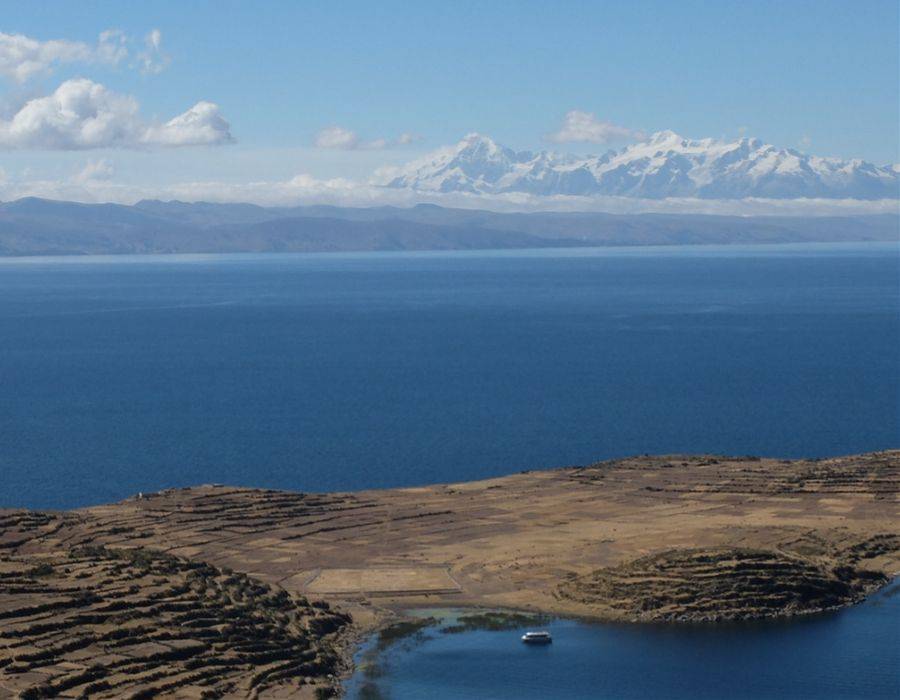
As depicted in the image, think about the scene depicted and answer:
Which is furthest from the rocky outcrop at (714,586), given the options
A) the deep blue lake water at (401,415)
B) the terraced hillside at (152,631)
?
the deep blue lake water at (401,415)

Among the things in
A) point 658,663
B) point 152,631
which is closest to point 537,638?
point 658,663

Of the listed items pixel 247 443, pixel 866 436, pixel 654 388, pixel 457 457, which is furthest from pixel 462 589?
pixel 654 388

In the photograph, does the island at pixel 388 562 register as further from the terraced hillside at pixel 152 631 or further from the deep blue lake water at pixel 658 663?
the deep blue lake water at pixel 658 663

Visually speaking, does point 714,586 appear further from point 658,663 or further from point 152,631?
point 152,631

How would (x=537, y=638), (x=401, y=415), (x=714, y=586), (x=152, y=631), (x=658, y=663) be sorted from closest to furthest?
1. (x=152, y=631)
2. (x=658, y=663)
3. (x=537, y=638)
4. (x=714, y=586)
5. (x=401, y=415)

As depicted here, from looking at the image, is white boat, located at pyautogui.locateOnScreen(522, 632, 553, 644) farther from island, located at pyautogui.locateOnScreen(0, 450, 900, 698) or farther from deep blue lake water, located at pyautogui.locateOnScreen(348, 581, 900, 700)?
island, located at pyautogui.locateOnScreen(0, 450, 900, 698)

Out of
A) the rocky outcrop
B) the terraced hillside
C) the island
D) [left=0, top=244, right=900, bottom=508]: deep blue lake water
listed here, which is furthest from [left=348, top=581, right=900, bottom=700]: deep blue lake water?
[left=0, top=244, right=900, bottom=508]: deep blue lake water
